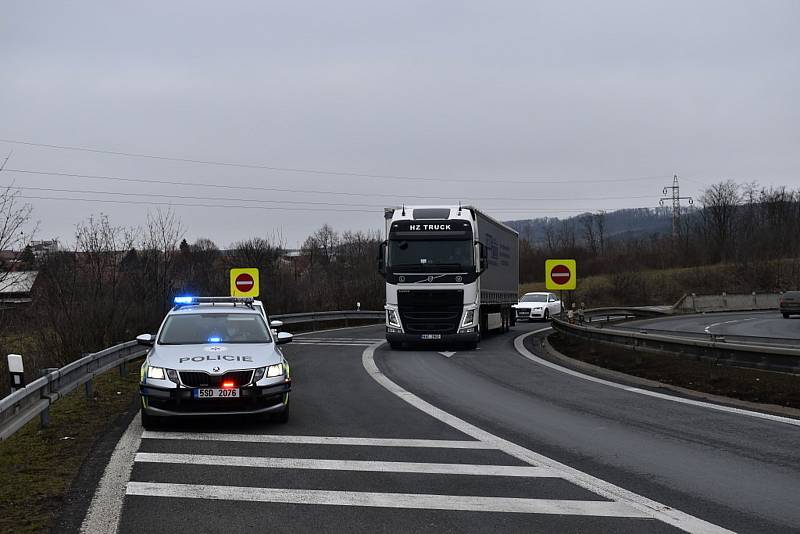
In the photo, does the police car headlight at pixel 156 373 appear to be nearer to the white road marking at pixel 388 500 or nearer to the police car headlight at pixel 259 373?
the police car headlight at pixel 259 373

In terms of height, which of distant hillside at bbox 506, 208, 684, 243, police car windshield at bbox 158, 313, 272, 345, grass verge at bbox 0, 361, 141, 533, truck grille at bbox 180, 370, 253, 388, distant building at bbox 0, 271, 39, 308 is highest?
distant hillside at bbox 506, 208, 684, 243

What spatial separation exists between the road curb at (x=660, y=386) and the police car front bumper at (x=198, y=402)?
654 centimetres

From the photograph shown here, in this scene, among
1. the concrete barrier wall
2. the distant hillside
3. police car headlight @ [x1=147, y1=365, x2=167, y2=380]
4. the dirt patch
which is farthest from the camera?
the distant hillside

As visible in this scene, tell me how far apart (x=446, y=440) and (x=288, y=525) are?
12.1ft

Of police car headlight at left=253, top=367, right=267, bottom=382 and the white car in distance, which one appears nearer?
police car headlight at left=253, top=367, right=267, bottom=382

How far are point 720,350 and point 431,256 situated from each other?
Result: 9782 millimetres

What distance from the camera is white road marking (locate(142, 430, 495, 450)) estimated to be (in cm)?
905

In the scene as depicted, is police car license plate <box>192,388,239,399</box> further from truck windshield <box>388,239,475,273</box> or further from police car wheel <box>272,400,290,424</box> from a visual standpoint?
truck windshield <box>388,239,475,273</box>

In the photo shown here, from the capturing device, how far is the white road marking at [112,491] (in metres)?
5.87

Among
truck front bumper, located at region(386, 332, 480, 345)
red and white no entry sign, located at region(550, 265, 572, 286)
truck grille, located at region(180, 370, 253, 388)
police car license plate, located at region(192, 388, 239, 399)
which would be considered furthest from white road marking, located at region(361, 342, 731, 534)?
red and white no entry sign, located at region(550, 265, 572, 286)

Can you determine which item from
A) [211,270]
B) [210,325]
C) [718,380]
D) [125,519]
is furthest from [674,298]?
[125,519]

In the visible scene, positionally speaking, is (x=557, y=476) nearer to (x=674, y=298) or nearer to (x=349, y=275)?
(x=349, y=275)

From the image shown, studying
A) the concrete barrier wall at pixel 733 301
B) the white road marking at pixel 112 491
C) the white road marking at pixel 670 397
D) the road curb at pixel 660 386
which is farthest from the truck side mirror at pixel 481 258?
the concrete barrier wall at pixel 733 301

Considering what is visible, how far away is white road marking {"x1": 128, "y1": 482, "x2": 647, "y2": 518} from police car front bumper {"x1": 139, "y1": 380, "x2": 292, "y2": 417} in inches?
97.3
